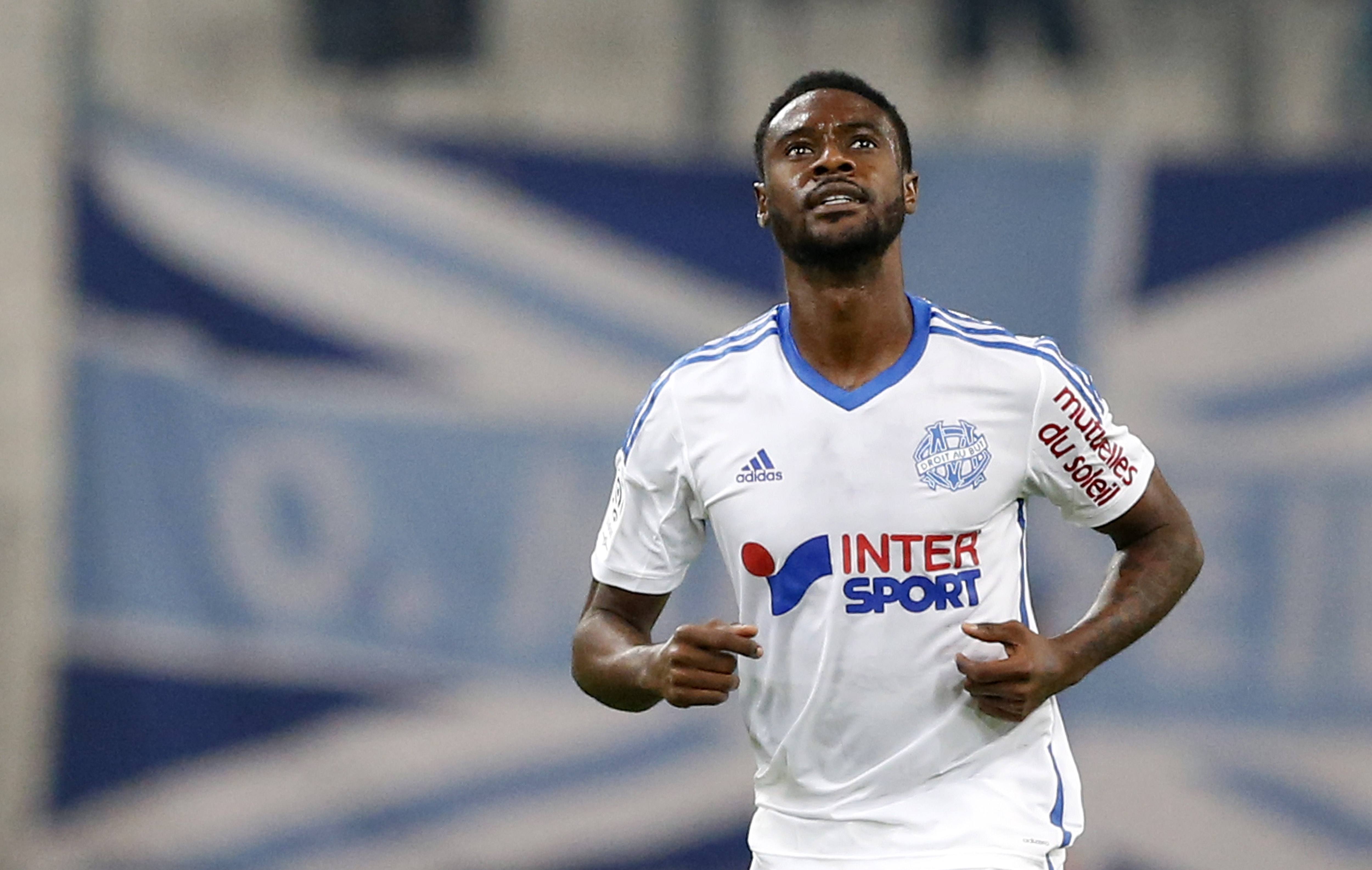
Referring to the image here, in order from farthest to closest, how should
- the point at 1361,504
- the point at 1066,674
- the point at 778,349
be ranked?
1. the point at 1361,504
2. the point at 778,349
3. the point at 1066,674

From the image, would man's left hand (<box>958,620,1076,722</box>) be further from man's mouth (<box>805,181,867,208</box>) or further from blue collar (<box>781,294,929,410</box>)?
man's mouth (<box>805,181,867,208</box>)

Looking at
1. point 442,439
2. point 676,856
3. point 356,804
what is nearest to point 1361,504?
point 676,856

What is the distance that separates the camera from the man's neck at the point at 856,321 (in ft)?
9.49

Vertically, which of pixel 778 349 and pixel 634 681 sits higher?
pixel 778 349

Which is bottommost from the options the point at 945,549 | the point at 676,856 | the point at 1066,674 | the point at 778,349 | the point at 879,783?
the point at 676,856

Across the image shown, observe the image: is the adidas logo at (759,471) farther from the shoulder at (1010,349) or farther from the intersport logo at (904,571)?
the shoulder at (1010,349)

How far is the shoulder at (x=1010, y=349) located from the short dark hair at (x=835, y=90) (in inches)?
11.8

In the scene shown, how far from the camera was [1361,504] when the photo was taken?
17.8 ft

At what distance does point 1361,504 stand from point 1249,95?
54.2 inches

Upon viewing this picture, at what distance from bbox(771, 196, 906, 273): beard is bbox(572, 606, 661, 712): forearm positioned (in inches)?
27.9

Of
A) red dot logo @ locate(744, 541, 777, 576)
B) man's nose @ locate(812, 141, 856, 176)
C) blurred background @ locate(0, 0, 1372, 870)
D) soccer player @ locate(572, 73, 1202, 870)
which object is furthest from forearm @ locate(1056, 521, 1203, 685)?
Answer: blurred background @ locate(0, 0, 1372, 870)

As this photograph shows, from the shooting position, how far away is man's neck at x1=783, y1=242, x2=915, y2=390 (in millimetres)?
2893

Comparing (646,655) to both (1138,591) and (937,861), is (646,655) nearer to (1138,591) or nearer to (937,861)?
(937,861)

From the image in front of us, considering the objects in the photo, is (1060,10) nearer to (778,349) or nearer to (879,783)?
(778,349)
